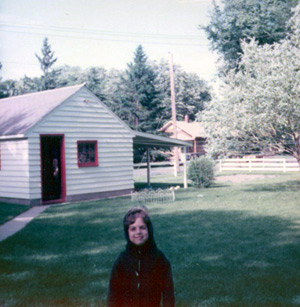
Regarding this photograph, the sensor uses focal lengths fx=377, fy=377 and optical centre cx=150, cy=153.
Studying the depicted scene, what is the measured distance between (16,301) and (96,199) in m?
8.17

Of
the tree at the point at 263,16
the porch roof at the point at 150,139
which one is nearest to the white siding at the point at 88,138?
the porch roof at the point at 150,139

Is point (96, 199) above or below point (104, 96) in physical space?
below

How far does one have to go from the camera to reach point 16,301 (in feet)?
11.2

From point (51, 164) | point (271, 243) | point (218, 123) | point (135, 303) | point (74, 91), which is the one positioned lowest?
point (271, 243)

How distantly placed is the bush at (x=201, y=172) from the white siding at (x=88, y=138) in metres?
2.53

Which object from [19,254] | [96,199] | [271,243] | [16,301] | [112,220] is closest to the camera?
[16,301]

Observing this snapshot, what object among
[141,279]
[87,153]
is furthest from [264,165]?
[141,279]

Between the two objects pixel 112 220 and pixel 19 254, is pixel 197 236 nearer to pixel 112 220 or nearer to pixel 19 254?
pixel 112 220

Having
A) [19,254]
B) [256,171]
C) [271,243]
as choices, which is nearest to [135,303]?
[19,254]

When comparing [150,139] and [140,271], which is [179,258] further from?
[150,139]

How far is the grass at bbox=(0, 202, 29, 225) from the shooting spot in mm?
8297

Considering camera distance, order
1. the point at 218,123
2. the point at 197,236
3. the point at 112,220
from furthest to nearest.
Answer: the point at 218,123
the point at 112,220
the point at 197,236

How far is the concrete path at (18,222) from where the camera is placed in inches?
265

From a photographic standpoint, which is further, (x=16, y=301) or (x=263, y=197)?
(x=263, y=197)
